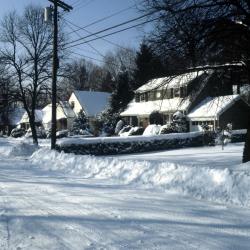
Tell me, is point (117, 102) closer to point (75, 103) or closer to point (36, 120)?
point (75, 103)

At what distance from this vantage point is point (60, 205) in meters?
9.70

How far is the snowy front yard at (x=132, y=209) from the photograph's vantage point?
689 cm

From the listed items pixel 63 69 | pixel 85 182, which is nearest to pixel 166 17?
pixel 85 182

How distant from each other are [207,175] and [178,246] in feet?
14.7

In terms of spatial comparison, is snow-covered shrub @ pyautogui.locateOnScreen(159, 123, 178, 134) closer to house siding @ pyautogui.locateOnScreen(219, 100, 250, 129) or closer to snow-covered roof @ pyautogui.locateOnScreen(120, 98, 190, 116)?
house siding @ pyautogui.locateOnScreen(219, 100, 250, 129)

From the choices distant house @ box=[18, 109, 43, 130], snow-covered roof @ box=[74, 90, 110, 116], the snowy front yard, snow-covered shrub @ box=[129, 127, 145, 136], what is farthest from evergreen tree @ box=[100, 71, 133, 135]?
the snowy front yard

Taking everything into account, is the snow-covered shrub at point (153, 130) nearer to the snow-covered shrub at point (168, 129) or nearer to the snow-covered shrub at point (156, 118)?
the snow-covered shrub at point (168, 129)

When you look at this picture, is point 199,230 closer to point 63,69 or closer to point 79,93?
point 63,69

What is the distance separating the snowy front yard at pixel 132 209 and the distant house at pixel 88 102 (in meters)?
52.8

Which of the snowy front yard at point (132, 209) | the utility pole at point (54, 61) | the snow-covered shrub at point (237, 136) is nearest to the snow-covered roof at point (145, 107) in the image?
the snow-covered shrub at point (237, 136)

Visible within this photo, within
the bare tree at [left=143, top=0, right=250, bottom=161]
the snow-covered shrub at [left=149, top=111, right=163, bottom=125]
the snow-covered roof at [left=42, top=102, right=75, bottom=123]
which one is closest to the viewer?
the bare tree at [left=143, top=0, right=250, bottom=161]

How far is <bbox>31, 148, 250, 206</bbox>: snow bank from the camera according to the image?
9.77m

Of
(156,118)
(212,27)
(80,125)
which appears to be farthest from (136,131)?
(212,27)

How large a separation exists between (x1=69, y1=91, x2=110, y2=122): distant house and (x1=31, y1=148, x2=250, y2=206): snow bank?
4921 centimetres
